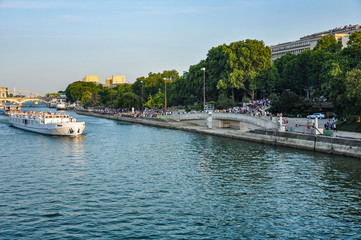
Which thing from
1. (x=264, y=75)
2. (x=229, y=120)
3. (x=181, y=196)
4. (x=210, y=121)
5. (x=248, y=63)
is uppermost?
(x=248, y=63)

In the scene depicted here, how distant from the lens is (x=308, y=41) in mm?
168250

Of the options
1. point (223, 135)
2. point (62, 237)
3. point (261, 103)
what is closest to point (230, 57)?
point (261, 103)

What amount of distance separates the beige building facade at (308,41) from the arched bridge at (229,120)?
77760 mm

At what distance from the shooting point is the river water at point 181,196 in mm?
19906

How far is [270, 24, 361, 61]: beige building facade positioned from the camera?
142337mm

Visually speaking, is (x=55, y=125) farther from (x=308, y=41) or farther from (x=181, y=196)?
(x=308, y=41)

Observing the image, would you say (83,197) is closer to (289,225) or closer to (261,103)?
(289,225)

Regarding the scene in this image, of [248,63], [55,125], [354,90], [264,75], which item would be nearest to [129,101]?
[248,63]

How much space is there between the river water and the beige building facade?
371ft

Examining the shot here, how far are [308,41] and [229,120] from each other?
4487 inches

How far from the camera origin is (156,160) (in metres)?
40.7

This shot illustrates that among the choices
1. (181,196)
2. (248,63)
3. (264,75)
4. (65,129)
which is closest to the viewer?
(181,196)

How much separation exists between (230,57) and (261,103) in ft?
55.6

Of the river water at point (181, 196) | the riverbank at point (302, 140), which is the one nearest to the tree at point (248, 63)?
the riverbank at point (302, 140)
